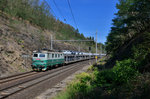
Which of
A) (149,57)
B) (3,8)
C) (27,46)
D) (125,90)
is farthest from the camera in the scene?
(3,8)

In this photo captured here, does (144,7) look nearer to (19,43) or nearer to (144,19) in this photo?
(144,19)

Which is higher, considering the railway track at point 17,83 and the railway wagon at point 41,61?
the railway wagon at point 41,61

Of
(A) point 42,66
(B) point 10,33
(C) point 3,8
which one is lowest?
(A) point 42,66

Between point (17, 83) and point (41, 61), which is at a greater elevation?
point (41, 61)

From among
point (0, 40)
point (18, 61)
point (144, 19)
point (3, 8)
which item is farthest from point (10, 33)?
point (144, 19)

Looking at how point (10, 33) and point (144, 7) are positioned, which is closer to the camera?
point (144, 7)

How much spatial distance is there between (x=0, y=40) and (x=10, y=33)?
15.4ft

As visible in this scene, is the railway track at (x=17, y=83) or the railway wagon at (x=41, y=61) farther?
the railway wagon at (x=41, y=61)

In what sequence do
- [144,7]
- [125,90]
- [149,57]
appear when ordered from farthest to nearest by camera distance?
1. [144,7]
2. [149,57]
3. [125,90]

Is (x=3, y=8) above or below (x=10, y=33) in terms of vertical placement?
above

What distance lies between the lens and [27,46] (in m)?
25.2

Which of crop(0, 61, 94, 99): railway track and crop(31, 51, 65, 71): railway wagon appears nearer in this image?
crop(0, 61, 94, 99): railway track

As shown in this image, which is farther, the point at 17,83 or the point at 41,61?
the point at 41,61

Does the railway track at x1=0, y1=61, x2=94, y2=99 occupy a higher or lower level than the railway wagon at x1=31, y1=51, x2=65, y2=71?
lower
